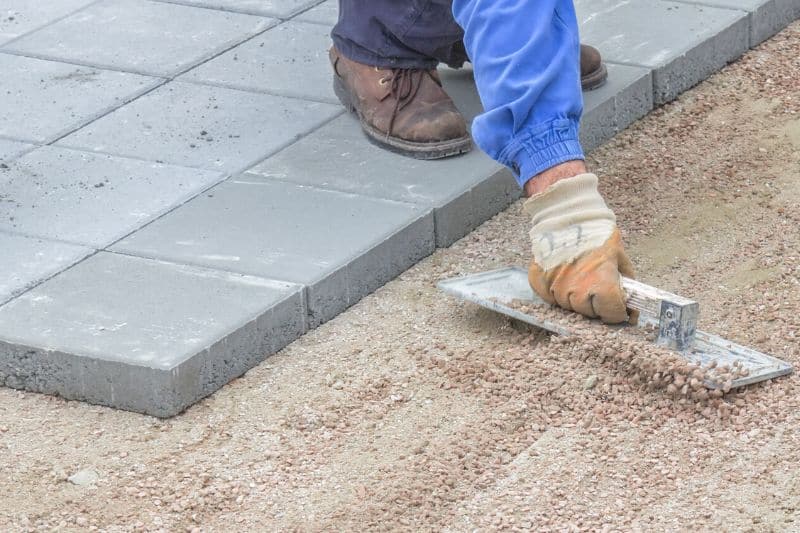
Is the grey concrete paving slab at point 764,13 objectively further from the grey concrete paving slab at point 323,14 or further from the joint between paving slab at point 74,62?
the joint between paving slab at point 74,62

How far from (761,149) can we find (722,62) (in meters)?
0.69

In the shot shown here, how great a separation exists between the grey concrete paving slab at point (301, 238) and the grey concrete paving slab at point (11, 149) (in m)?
0.65

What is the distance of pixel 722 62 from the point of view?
4770 mm

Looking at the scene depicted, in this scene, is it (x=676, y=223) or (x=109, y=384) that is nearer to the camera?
(x=109, y=384)

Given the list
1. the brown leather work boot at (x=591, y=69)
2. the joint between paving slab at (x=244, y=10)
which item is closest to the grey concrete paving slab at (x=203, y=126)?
the joint between paving slab at (x=244, y=10)

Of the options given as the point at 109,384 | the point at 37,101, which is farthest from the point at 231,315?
the point at 37,101

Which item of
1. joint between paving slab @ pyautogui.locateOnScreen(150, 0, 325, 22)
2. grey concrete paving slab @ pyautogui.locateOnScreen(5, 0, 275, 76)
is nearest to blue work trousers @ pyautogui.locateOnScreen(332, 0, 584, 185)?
grey concrete paving slab @ pyautogui.locateOnScreen(5, 0, 275, 76)

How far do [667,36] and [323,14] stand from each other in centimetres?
120

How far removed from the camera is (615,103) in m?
4.29

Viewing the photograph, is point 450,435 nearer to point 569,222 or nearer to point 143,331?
point 569,222

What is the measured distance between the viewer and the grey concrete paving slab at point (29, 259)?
333 cm

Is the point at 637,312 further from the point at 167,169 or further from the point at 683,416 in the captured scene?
the point at 167,169

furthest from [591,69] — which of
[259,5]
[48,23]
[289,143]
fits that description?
[48,23]

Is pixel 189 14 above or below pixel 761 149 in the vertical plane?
above
